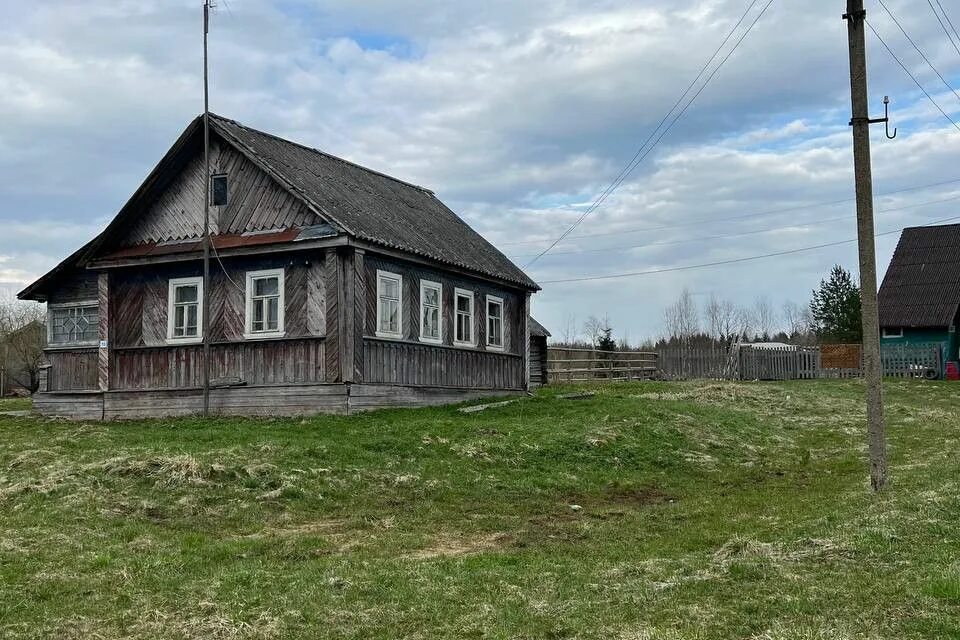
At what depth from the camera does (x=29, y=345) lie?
52.6 m

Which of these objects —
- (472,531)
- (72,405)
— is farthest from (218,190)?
(472,531)

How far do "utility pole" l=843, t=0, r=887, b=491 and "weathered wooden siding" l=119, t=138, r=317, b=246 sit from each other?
11.8 metres

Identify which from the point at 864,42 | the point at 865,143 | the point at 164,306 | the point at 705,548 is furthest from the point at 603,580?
the point at 164,306

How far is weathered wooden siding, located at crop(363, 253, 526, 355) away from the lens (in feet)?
67.2

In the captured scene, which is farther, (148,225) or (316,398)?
(148,225)

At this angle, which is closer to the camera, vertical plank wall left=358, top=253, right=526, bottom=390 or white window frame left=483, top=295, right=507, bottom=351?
vertical plank wall left=358, top=253, right=526, bottom=390

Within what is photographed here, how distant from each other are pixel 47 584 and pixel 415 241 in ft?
49.8

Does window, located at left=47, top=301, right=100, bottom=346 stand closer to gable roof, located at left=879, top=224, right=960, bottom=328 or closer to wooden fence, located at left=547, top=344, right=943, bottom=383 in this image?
wooden fence, located at left=547, top=344, right=943, bottom=383

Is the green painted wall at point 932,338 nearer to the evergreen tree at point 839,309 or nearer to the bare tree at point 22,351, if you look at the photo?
the evergreen tree at point 839,309

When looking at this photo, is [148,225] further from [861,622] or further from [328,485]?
[861,622]

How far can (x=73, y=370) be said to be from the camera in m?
24.9

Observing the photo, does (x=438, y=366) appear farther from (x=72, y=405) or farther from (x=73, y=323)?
(x=73, y=323)

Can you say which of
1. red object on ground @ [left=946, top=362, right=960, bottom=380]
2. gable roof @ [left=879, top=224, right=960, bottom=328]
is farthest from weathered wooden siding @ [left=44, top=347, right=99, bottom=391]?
gable roof @ [left=879, top=224, right=960, bottom=328]

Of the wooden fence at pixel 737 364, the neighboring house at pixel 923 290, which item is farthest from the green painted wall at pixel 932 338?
the wooden fence at pixel 737 364
